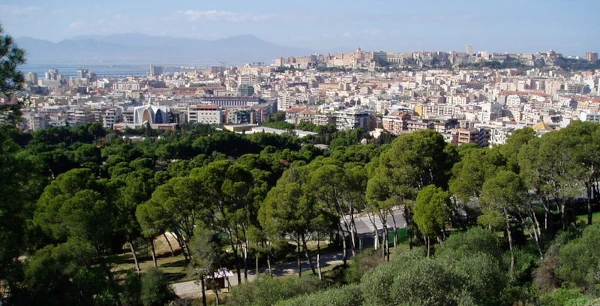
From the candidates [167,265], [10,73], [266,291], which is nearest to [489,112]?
[167,265]

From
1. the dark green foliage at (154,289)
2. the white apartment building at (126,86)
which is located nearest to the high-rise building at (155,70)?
the white apartment building at (126,86)

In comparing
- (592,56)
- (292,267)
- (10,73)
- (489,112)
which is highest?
(592,56)

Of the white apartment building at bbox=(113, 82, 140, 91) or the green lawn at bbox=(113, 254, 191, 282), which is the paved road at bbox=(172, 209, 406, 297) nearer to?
the green lawn at bbox=(113, 254, 191, 282)

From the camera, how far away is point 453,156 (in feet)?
46.2

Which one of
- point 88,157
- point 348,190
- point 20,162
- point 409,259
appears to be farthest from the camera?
point 88,157

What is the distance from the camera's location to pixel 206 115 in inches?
2186

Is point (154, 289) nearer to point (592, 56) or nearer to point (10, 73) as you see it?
point (10, 73)

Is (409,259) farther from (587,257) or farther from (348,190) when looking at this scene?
(348,190)

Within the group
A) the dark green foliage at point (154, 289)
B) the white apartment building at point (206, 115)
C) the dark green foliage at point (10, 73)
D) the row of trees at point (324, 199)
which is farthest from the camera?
the white apartment building at point (206, 115)

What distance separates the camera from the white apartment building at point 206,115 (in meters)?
55.3

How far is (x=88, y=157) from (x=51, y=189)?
1575 centimetres

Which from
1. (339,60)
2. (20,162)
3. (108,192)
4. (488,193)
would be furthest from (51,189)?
(339,60)

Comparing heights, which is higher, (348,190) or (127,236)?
(348,190)

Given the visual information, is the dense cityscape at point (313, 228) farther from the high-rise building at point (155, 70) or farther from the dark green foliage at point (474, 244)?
the high-rise building at point (155, 70)
